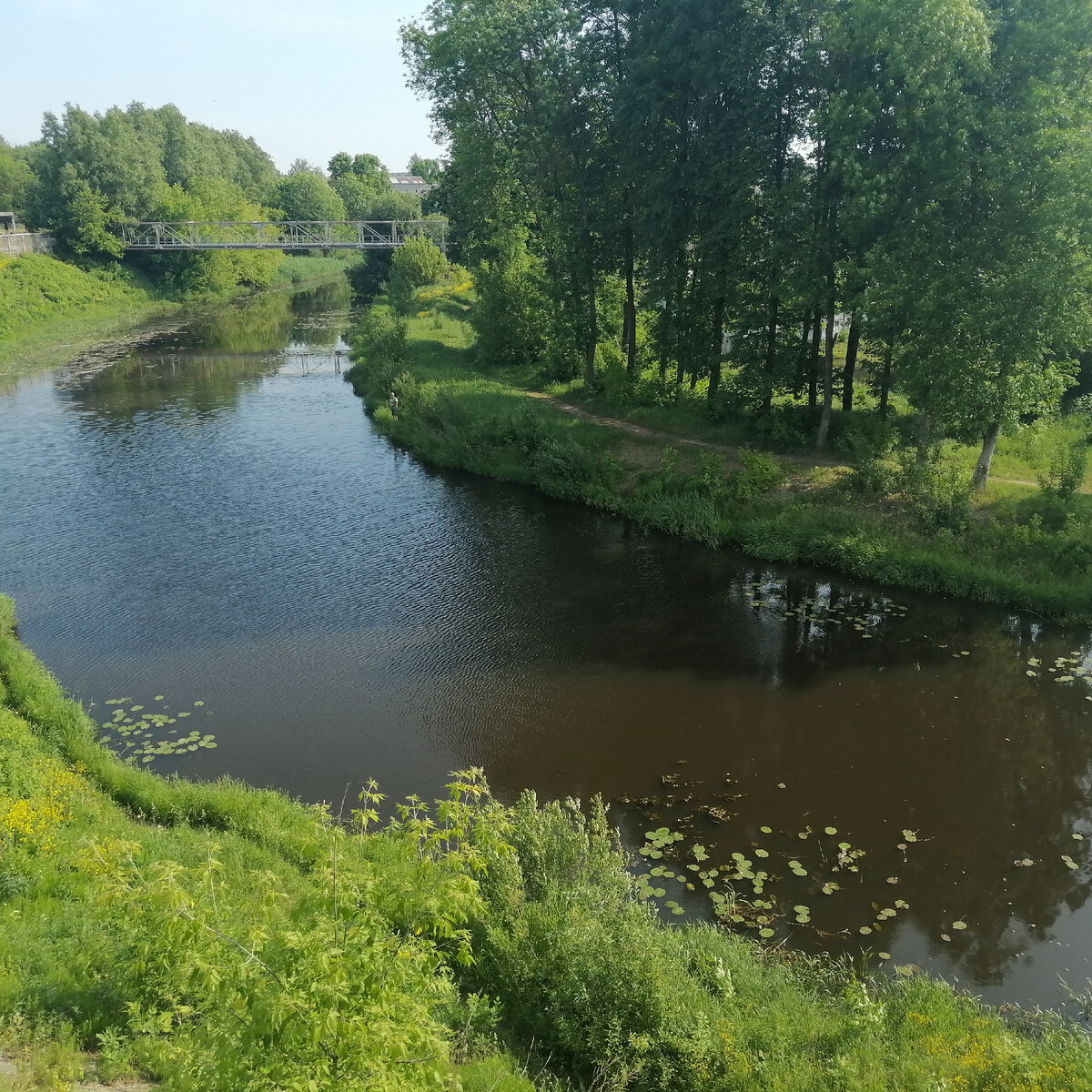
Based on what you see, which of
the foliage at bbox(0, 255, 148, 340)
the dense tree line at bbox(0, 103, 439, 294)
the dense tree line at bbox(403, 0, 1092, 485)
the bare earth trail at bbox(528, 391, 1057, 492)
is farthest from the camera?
the dense tree line at bbox(0, 103, 439, 294)

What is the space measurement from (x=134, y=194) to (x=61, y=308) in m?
17.7

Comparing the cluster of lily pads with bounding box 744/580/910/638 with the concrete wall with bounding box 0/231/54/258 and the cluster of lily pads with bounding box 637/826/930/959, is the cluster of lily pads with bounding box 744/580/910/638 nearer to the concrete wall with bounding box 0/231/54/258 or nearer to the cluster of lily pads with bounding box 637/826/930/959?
the cluster of lily pads with bounding box 637/826/930/959

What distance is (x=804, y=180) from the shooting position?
23359mm

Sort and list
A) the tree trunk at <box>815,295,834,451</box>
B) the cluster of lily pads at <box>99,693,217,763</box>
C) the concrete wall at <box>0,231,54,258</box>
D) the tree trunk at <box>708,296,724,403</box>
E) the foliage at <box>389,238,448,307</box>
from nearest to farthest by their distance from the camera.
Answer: the cluster of lily pads at <box>99,693,217,763</box> → the tree trunk at <box>815,295,834,451</box> → the tree trunk at <box>708,296,724,403</box> → the concrete wall at <box>0,231,54,258</box> → the foliage at <box>389,238,448,307</box>

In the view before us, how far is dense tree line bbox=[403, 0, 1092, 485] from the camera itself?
64.3 ft

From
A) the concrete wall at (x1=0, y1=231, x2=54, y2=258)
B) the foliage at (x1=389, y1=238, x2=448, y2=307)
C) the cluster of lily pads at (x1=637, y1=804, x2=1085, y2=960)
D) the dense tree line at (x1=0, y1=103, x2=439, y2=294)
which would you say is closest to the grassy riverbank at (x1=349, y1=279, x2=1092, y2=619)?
the cluster of lily pads at (x1=637, y1=804, x2=1085, y2=960)

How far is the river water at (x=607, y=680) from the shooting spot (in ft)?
40.0

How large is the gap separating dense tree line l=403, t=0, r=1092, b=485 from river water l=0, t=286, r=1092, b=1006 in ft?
21.9

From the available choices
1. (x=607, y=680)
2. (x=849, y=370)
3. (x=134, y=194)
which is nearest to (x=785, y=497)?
(x=849, y=370)

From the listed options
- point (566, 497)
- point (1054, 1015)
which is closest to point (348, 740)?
point (1054, 1015)

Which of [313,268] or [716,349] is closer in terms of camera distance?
[716,349]

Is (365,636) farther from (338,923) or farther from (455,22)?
(455,22)

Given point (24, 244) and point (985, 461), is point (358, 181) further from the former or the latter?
point (985, 461)

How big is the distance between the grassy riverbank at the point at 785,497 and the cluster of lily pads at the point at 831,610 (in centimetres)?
135
